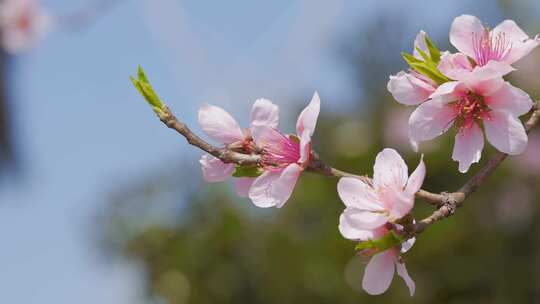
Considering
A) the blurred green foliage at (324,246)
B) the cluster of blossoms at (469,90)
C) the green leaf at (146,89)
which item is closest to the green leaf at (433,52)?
the cluster of blossoms at (469,90)

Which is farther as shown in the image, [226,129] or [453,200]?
[226,129]

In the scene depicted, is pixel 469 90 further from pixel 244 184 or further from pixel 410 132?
pixel 244 184

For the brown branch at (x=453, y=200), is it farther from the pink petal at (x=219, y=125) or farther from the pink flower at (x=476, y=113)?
the pink petal at (x=219, y=125)

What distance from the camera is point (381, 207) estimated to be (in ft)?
3.00

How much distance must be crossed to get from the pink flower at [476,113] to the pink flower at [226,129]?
0.64 feet

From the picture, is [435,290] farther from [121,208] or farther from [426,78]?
[426,78]

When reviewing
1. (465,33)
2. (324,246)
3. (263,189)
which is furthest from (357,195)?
(324,246)

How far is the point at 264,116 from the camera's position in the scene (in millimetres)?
1044

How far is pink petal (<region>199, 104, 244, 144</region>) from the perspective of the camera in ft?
3.43

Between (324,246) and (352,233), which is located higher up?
(352,233)

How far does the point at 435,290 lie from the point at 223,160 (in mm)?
3077

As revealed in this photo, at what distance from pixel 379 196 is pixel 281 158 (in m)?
0.15

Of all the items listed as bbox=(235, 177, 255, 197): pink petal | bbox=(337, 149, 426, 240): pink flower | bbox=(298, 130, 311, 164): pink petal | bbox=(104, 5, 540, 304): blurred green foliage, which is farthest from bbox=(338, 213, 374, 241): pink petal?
bbox=(104, 5, 540, 304): blurred green foliage

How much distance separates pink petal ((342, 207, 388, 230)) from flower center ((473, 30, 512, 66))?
0.26 metres
